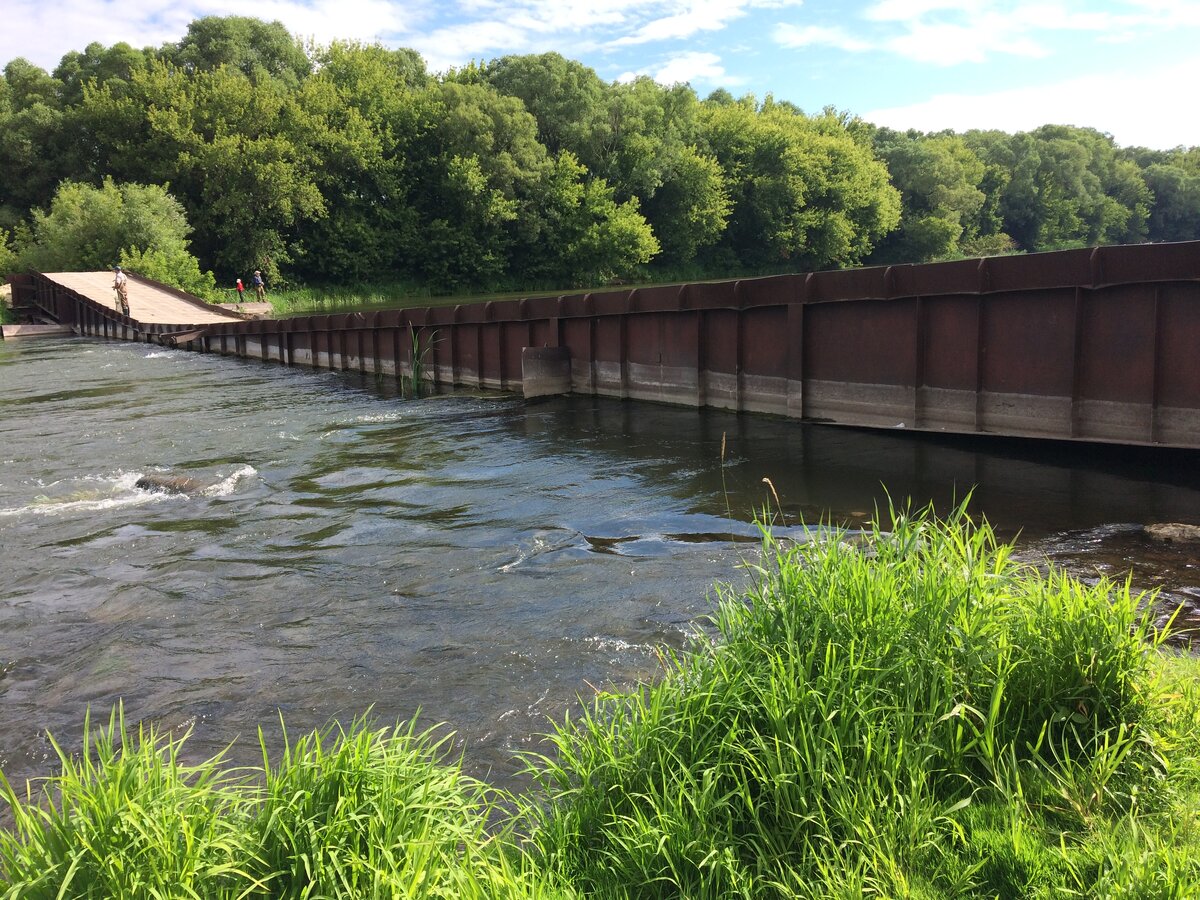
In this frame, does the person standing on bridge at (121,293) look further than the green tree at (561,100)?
No

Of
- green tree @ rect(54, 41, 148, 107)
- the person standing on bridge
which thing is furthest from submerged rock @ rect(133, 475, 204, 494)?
green tree @ rect(54, 41, 148, 107)

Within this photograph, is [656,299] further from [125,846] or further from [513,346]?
[125,846]

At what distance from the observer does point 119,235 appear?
55438 millimetres

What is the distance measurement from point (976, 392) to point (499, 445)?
7675 mm

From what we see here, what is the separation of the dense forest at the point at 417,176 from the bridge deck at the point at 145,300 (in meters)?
3.69

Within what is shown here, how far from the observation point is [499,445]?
53.2ft

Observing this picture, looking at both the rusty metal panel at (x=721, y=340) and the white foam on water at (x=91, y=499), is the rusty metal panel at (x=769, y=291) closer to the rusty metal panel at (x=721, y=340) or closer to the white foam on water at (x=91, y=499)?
the rusty metal panel at (x=721, y=340)

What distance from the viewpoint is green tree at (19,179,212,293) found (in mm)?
54844

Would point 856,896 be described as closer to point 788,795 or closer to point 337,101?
point 788,795

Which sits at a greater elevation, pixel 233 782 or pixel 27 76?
pixel 27 76

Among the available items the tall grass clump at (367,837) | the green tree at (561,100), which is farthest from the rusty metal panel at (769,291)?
the green tree at (561,100)

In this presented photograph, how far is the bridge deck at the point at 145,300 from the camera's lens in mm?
43156

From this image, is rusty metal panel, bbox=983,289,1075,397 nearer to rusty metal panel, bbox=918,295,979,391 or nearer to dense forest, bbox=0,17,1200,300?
rusty metal panel, bbox=918,295,979,391

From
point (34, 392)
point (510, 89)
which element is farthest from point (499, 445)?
point (510, 89)
